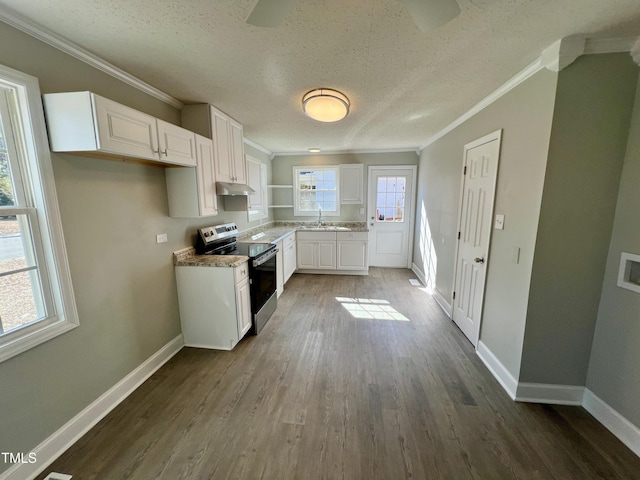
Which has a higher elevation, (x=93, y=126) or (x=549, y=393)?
(x=93, y=126)

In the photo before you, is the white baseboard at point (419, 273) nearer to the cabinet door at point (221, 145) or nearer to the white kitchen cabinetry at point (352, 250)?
the white kitchen cabinetry at point (352, 250)

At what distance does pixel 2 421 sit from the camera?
4.27ft

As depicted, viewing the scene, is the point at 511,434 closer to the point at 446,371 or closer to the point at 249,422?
the point at 446,371

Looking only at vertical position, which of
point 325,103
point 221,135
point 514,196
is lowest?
point 514,196

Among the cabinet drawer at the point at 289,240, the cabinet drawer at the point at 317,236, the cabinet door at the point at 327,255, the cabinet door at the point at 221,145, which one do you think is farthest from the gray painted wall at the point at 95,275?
the cabinet door at the point at 327,255

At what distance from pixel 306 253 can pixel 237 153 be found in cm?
242

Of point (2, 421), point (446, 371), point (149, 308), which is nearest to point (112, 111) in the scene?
point (149, 308)

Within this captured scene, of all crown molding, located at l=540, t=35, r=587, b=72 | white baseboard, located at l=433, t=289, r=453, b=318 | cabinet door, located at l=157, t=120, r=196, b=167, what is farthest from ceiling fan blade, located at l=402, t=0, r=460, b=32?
white baseboard, located at l=433, t=289, r=453, b=318

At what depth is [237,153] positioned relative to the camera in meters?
3.10

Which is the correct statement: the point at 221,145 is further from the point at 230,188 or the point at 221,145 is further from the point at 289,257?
the point at 289,257

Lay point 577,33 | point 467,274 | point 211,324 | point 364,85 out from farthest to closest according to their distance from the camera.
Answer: point 467,274 → point 211,324 → point 364,85 → point 577,33

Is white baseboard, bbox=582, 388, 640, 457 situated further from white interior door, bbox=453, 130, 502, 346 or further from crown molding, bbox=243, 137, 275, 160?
crown molding, bbox=243, 137, 275, 160

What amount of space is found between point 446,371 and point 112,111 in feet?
10.5

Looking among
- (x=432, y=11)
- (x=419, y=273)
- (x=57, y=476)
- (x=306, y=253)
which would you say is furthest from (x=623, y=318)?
(x=306, y=253)
